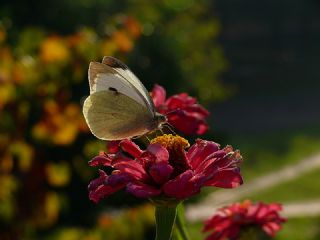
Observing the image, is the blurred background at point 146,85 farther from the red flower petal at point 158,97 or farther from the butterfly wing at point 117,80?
the butterfly wing at point 117,80

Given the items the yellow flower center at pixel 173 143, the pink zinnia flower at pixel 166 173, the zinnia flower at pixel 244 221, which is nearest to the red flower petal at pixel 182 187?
the pink zinnia flower at pixel 166 173

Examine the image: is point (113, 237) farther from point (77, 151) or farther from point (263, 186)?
point (263, 186)

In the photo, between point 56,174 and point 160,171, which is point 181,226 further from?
point 56,174

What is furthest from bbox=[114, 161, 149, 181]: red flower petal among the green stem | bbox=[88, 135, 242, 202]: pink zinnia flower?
the green stem

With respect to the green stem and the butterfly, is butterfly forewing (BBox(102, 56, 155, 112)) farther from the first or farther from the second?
the green stem

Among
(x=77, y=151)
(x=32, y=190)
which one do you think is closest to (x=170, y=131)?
(x=32, y=190)

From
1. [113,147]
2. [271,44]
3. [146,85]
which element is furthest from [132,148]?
[271,44]
